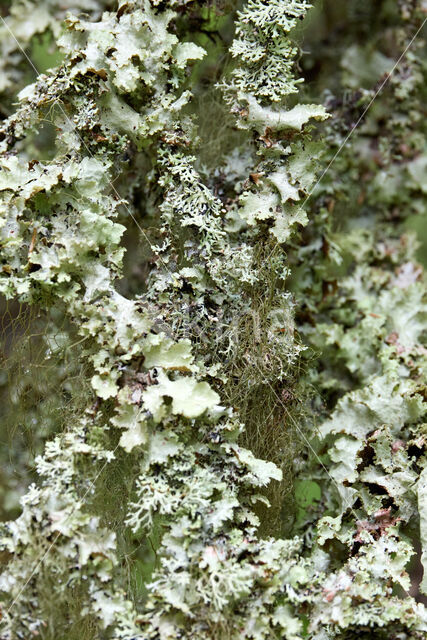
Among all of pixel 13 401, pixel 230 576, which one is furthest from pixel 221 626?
pixel 13 401

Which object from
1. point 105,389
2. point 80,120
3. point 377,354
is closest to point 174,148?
point 80,120

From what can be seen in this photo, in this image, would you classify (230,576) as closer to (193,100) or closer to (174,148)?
(174,148)

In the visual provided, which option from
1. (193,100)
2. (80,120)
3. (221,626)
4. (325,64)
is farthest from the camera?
(325,64)

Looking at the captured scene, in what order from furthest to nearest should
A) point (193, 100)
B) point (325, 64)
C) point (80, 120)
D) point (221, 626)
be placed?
point (325, 64) → point (193, 100) → point (80, 120) → point (221, 626)

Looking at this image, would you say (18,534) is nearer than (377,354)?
Yes

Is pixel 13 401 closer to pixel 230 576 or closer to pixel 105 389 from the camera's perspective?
pixel 105 389

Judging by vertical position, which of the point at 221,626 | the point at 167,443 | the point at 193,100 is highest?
the point at 193,100

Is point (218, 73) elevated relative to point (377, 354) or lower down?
elevated
